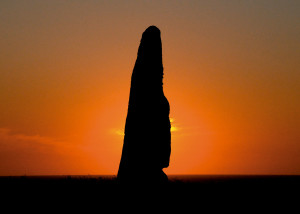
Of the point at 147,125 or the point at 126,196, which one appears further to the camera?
the point at 147,125

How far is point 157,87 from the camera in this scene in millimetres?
18766

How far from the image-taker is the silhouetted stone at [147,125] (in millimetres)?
17766

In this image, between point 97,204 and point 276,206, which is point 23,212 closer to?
point 97,204

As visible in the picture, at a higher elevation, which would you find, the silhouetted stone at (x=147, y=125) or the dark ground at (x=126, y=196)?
the silhouetted stone at (x=147, y=125)

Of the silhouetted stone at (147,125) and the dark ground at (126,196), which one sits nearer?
the dark ground at (126,196)

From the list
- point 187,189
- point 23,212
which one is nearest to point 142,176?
point 187,189

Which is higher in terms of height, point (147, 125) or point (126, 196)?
point (147, 125)

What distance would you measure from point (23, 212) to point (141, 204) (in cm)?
475

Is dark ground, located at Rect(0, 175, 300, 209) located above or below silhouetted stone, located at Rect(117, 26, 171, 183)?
below

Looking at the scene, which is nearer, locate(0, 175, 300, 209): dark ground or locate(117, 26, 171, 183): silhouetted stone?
locate(0, 175, 300, 209): dark ground

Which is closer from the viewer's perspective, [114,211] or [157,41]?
[114,211]

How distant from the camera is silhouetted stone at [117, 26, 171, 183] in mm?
17766

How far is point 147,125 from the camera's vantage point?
1828 centimetres

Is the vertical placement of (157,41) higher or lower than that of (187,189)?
higher
